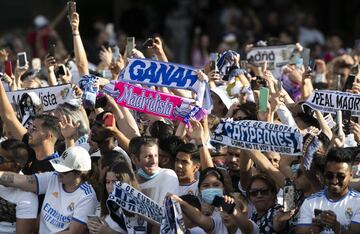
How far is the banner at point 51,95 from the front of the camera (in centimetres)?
1268

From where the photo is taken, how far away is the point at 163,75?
1227 centimetres

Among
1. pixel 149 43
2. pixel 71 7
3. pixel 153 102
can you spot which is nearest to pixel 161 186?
pixel 153 102

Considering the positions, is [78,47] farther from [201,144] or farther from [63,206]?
[63,206]

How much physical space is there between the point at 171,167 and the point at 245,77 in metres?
Result: 2.25

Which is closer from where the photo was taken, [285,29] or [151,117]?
[151,117]

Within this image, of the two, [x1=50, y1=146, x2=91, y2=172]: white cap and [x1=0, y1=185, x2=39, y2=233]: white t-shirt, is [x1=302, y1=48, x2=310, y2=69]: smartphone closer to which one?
[x1=50, y1=146, x2=91, y2=172]: white cap

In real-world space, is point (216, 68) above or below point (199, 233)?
above

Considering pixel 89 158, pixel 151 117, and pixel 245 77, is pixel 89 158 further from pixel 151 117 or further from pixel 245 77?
pixel 245 77

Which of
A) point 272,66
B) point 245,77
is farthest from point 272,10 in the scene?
point 245,77

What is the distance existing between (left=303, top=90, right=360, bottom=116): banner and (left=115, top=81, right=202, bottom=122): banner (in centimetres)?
106

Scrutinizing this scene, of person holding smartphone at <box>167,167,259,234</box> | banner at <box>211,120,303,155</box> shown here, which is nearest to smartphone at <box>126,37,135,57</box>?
banner at <box>211,120,303,155</box>

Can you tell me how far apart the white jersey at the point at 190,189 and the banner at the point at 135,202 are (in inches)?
22.9

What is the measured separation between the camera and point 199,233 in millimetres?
10156

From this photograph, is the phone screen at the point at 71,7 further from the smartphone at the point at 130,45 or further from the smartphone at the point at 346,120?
the smartphone at the point at 346,120
